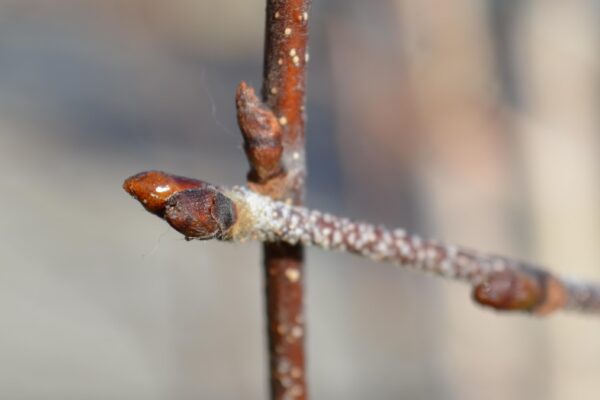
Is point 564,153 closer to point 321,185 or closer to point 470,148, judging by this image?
point 470,148

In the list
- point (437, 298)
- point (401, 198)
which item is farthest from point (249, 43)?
point (437, 298)

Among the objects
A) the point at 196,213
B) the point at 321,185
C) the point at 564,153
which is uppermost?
the point at 321,185

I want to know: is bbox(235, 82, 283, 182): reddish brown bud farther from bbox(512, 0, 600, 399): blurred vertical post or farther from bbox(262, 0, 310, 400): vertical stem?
bbox(512, 0, 600, 399): blurred vertical post

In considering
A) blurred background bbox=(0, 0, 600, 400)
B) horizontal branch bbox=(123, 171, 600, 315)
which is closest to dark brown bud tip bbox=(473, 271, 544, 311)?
horizontal branch bbox=(123, 171, 600, 315)

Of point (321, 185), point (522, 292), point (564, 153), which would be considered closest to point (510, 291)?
point (522, 292)

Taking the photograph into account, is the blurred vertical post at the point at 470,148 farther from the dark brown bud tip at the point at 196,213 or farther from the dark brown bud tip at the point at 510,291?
the dark brown bud tip at the point at 196,213
